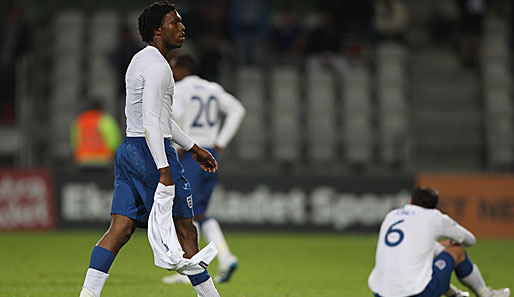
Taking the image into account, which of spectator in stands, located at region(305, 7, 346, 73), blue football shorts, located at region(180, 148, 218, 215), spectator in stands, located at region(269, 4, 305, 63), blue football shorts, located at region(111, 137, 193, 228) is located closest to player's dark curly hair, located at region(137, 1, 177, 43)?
blue football shorts, located at region(111, 137, 193, 228)

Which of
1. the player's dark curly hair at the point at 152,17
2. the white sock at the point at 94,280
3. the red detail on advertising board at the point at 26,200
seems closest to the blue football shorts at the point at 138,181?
the white sock at the point at 94,280

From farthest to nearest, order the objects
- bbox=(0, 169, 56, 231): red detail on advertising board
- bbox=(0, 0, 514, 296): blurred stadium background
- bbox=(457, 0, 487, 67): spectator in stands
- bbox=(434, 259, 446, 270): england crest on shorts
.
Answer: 1. bbox=(457, 0, 487, 67): spectator in stands
2. bbox=(0, 169, 56, 231): red detail on advertising board
3. bbox=(0, 0, 514, 296): blurred stadium background
4. bbox=(434, 259, 446, 270): england crest on shorts

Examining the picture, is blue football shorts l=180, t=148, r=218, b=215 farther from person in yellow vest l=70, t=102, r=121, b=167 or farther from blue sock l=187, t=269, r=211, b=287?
person in yellow vest l=70, t=102, r=121, b=167

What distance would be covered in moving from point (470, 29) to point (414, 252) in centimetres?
1290

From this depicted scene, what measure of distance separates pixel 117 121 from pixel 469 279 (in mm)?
10862

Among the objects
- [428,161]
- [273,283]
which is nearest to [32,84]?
[428,161]

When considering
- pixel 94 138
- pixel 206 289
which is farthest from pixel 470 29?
pixel 206 289

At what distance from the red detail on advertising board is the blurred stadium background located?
0.02 meters

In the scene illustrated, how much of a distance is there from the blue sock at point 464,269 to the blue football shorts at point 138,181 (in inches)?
105

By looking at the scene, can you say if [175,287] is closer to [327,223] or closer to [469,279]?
[469,279]

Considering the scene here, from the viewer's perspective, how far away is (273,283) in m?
9.53

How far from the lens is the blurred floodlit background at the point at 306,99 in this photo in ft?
52.6

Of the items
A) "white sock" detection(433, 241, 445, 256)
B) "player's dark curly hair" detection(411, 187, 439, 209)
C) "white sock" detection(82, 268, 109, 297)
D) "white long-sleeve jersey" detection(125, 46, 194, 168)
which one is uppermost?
"white long-sleeve jersey" detection(125, 46, 194, 168)

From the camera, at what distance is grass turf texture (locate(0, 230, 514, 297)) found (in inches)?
347
